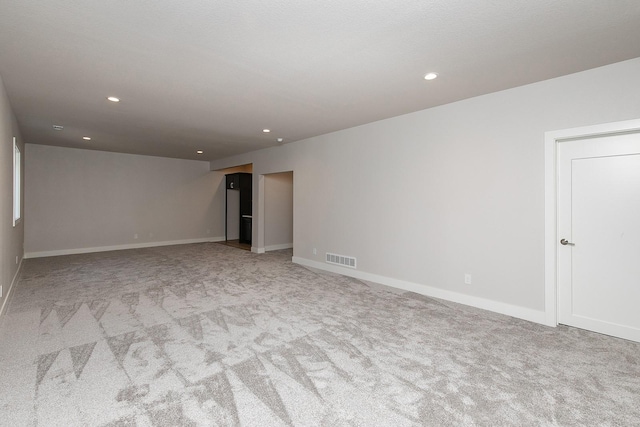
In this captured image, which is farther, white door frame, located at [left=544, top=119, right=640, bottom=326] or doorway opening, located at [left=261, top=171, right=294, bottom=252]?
doorway opening, located at [left=261, top=171, right=294, bottom=252]

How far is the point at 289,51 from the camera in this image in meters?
2.68

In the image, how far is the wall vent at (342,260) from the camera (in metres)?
5.44

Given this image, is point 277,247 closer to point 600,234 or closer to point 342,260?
point 342,260

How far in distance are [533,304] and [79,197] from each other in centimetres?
949

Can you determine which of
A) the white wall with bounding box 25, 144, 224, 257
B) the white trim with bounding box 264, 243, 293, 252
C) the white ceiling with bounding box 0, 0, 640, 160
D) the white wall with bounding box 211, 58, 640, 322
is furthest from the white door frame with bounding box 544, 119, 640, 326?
the white wall with bounding box 25, 144, 224, 257

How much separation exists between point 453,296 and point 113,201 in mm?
8455

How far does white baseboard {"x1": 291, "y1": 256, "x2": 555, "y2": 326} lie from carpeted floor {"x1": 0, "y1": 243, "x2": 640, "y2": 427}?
6.2 inches

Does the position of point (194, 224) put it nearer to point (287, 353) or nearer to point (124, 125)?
point (124, 125)

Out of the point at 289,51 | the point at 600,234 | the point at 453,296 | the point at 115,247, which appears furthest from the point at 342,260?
the point at 115,247

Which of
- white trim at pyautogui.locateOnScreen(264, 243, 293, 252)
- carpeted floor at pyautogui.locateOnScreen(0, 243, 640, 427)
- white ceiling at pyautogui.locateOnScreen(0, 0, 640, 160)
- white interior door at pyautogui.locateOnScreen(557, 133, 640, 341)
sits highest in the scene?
white ceiling at pyautogui.locateOnScreen(0, 0, 640, 160)

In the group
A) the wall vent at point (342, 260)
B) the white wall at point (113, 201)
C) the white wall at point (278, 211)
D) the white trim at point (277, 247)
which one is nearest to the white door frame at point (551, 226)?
the wall vent at point (342, 260)

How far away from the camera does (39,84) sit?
11.3ft

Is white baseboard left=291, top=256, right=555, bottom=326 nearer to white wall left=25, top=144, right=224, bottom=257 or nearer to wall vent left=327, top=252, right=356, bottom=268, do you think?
wall vent left=327, top=252, right=356, bottom=268

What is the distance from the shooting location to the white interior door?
2926mm
